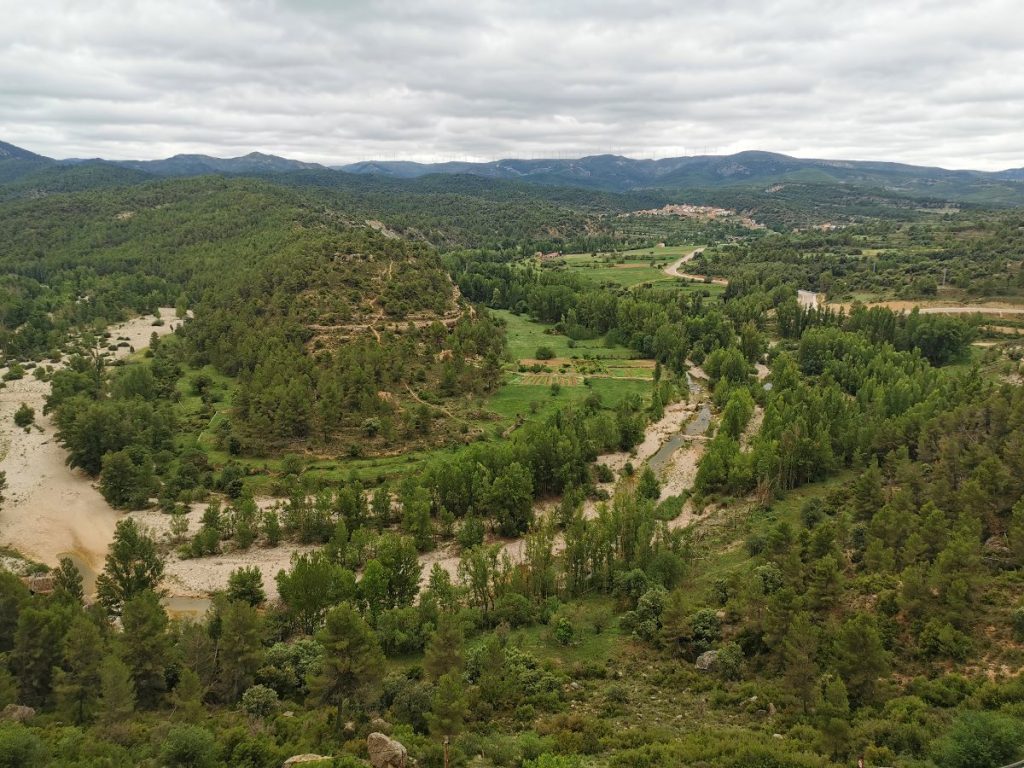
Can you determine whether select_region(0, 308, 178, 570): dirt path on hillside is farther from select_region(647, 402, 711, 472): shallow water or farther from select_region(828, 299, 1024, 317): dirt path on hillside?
select_region(828, 299, 1024, 317): dirt path on hillside

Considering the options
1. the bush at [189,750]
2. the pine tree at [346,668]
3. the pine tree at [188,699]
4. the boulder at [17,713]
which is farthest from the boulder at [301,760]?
the boulder at [17,713]

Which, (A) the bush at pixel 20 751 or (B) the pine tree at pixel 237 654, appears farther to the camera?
(B) the pine tree at pixel 237 654

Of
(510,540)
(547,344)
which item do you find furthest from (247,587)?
(547,344)

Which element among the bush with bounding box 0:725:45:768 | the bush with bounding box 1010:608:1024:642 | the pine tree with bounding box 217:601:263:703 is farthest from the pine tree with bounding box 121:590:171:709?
the bush with bounding box 1010:608:1024:642

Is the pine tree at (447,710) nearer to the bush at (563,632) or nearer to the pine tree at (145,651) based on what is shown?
the bush at (563,632)

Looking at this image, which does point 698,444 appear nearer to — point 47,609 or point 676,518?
point 676,518

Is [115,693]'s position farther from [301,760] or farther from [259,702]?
[301,760]

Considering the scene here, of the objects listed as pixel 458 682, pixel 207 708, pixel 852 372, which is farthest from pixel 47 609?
pixel 852 372

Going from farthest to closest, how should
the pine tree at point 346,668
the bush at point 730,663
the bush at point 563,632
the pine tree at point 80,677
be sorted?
the bush at point 563,632 → the bush at point 730,663 → the pine tree at point 346,668 → the pine tree at point 80,677
